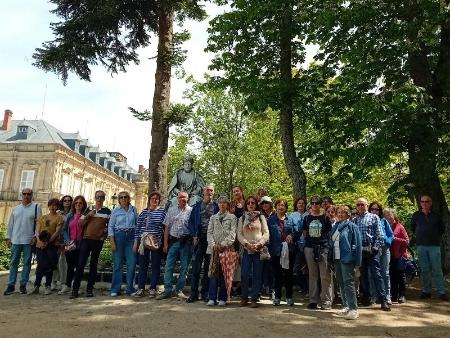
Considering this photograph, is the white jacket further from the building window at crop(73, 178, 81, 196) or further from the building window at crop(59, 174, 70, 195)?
the building window at crop(73, 178, 81, 196)

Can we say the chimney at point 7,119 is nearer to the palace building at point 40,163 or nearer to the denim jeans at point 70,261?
the palace building at point 40,163

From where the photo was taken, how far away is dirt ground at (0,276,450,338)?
520 centimetres

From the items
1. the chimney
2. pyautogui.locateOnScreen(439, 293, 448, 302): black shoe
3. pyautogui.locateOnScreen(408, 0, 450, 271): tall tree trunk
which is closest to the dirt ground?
pyautogui.locateOnScreen(439, 293, 448, 302): black shoe

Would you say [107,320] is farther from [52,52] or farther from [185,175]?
[52,52]

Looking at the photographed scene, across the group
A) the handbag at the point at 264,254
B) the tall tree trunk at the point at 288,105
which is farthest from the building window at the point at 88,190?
the handbag at the point at 264,254

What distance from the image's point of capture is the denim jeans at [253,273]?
271 inches

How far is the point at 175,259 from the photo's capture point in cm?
756

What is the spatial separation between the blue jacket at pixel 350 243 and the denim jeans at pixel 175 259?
2830mm

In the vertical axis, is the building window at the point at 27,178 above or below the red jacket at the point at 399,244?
above

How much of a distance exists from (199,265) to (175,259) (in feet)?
1.92

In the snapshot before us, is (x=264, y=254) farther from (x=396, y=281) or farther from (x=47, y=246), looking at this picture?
(x=47, y=246)

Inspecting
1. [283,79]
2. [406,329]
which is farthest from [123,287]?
[283,79]

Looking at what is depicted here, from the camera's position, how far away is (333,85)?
11.7 metres

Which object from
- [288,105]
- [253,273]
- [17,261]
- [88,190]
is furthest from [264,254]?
[88,190]
